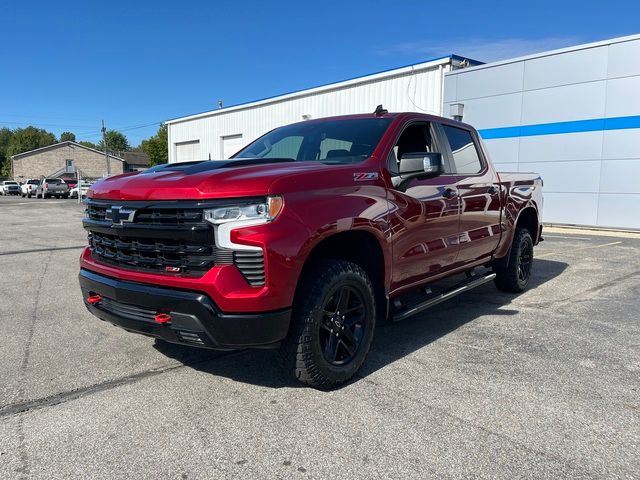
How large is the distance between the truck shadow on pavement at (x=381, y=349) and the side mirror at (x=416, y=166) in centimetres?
138

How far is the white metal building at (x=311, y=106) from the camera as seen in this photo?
17688 mm

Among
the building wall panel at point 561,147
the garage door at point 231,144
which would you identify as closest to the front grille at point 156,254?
the building wall panel at point 561,147

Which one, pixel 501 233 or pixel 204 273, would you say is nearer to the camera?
pixel 204 273

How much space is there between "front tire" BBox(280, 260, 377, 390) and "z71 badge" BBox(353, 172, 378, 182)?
Result: 0.59 m

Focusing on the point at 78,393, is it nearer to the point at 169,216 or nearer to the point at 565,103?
the point at 169,216

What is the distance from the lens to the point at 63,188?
41.1m

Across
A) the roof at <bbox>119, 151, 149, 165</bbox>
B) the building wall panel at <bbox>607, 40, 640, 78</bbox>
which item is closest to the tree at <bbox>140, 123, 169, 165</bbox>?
the roof at <bbox>119, 151, 149, 165</bbox>

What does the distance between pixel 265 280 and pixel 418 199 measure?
169 cm

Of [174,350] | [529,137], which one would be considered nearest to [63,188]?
[529,137]

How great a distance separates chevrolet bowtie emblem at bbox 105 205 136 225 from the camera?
10.6ft

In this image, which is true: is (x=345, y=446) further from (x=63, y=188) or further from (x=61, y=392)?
(x=63, y=188)

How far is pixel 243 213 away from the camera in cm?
294

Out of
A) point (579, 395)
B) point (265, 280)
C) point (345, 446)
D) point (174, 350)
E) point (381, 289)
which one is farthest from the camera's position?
point (174, 350)

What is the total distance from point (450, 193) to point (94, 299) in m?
3.00
